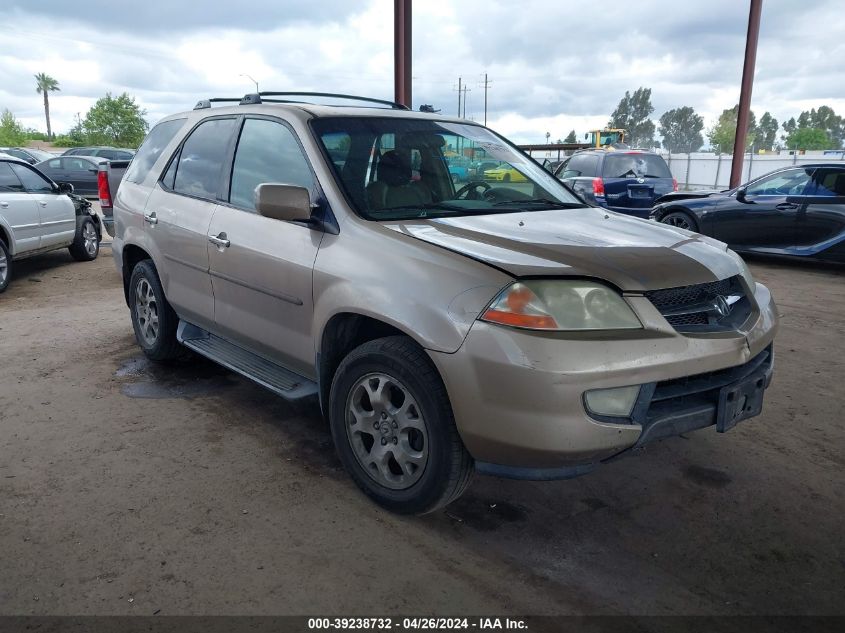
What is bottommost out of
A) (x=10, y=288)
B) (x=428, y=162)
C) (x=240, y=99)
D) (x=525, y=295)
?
(x=10, y=288)

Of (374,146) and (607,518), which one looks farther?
(374,146)

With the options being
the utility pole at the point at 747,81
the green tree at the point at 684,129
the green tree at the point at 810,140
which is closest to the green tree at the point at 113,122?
the utility pole at the point at 747,81

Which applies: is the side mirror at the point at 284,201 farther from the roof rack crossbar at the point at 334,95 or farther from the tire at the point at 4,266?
the tire at the point at 4,266

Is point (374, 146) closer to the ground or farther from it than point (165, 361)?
farther from it

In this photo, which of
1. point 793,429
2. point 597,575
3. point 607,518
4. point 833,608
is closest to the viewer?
point 833,608

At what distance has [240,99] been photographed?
447 cm

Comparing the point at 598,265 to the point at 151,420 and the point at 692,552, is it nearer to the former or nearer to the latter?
the point at 692,552

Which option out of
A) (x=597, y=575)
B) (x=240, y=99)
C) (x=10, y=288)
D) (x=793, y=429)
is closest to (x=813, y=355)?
(x=793, y=429)

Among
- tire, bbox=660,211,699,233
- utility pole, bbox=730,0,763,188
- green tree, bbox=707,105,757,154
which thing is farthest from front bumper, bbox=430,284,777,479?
green tree, bbox=707,105,757,154

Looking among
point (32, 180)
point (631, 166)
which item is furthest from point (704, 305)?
point (631, 166)

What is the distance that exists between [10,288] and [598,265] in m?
7.95

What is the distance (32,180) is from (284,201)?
7412mm

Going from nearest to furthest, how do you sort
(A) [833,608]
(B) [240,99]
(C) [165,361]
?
(A) [833,608], (B) [240,99], (C) [165,361]

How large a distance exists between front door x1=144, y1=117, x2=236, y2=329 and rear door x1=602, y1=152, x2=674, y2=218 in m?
8.82
